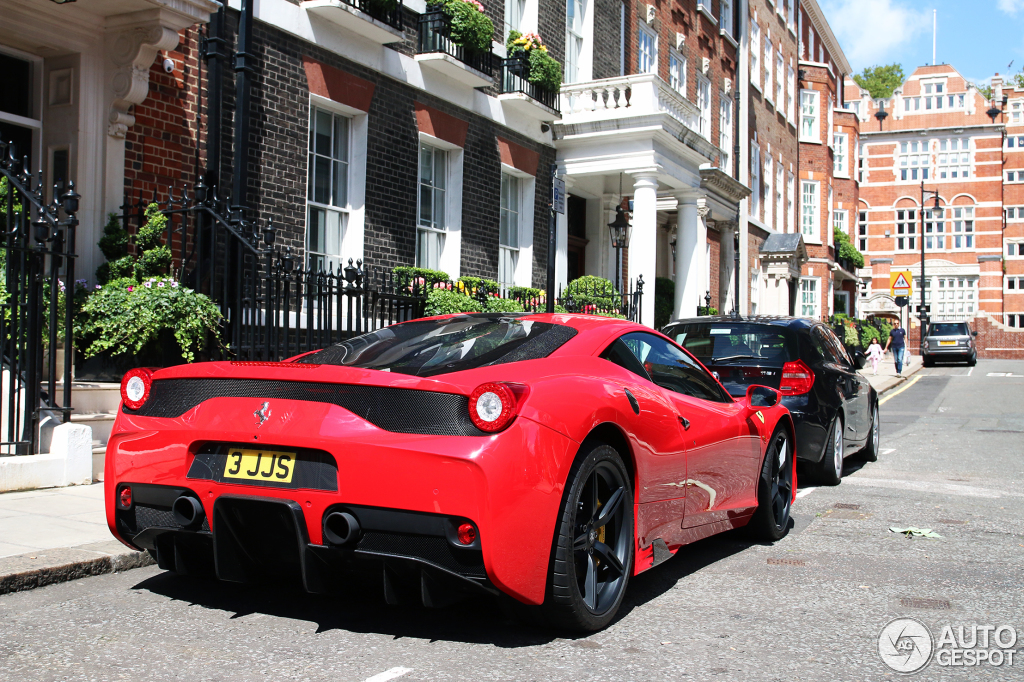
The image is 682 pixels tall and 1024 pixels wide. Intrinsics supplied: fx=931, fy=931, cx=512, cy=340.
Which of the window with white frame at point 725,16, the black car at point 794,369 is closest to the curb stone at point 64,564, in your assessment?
the black car at point 794,369

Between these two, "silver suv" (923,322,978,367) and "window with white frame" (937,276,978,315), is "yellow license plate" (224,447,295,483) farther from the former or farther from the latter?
"window with white frame" (937,276,978,315)

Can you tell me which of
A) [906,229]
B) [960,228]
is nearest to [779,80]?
[906,229]

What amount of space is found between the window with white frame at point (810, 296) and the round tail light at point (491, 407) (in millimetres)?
38697

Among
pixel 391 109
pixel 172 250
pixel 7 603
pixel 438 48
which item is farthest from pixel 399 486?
pixel 438 48

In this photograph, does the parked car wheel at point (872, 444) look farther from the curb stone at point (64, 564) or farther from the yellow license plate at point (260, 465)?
the yellow license plate at point (260, 465)

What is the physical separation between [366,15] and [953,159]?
72.0 metres

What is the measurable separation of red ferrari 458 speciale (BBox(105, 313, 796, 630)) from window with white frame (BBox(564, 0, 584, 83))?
14778 millimetres

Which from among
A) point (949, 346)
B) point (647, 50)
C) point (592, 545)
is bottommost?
point (592, 545)

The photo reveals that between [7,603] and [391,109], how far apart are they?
1003 cm

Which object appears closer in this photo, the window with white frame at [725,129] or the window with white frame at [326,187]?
the window with white frame at [326,187]

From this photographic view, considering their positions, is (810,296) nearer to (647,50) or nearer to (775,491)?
(647,50)

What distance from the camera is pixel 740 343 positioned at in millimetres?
8586

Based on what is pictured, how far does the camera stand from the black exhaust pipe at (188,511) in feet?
12.1

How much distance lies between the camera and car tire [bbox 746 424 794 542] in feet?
19.1
